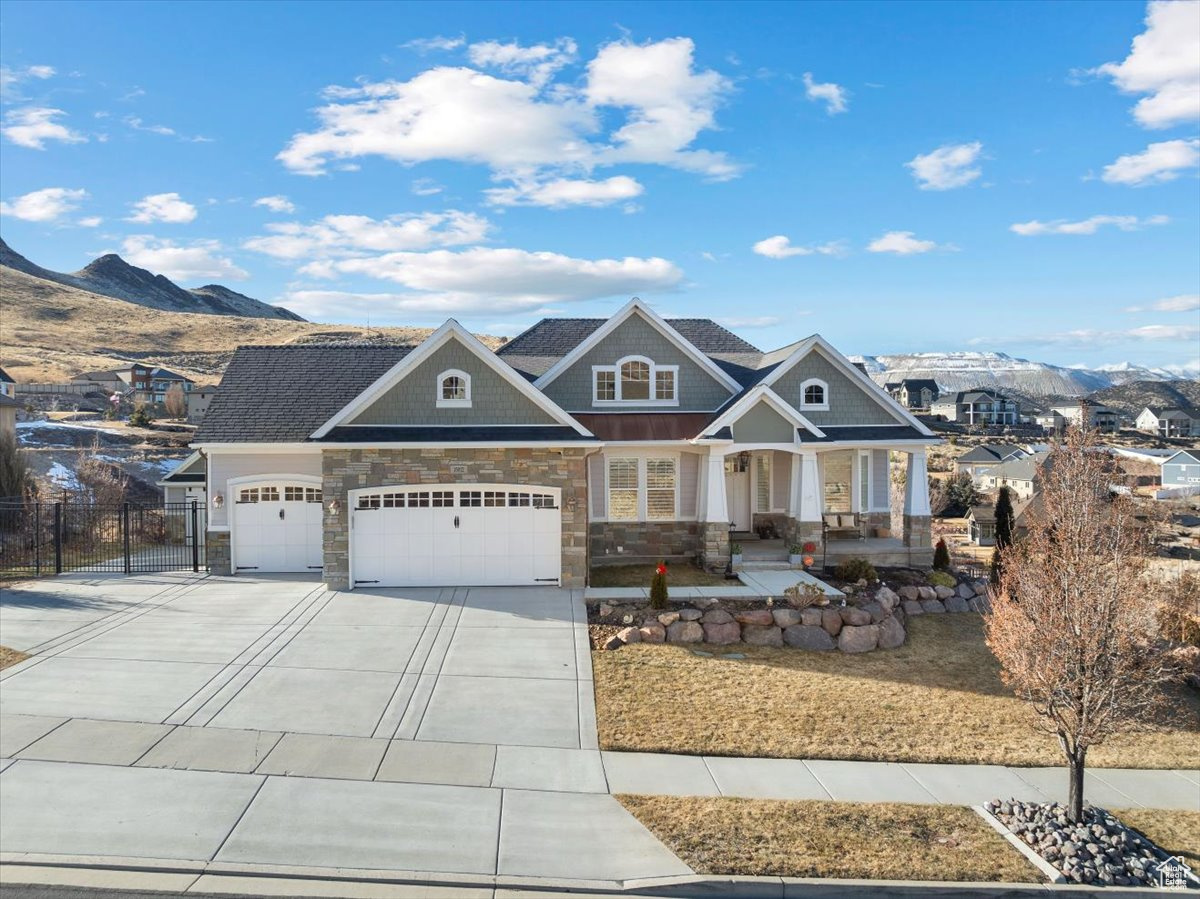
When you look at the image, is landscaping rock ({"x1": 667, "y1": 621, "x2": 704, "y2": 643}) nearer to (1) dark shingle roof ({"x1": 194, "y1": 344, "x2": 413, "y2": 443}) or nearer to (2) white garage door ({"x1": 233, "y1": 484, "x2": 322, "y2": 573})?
(2) white garage door ({"x1": 233, "y1": 484, "x2": 322, "y2": 573})

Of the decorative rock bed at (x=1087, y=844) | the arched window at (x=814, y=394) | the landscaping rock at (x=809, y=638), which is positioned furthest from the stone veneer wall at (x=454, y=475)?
the decorative rock bed at (x=1087, y=844)

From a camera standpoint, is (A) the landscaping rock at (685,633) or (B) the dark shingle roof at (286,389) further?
(B) the dark shingle roof at (286,389)

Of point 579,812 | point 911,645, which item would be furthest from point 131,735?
point 911,645

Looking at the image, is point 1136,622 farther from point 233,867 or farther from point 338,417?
point 338,417

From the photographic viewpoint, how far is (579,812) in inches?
346

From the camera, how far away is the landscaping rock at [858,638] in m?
15.4

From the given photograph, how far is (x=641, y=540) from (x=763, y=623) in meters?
5.74

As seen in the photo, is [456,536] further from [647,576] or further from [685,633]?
[685,633]

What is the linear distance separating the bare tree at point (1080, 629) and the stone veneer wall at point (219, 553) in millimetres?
16810

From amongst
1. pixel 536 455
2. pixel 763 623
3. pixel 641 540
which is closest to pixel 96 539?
pixel 536 455

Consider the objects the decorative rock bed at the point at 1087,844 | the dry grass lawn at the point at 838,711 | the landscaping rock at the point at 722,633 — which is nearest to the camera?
the decorative rock bed at the point at 1087,844

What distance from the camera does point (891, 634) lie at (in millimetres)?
15898

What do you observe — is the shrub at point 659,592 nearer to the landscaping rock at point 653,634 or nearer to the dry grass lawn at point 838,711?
the landscaping rock at point 653,634

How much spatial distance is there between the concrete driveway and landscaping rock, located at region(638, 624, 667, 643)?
116 cm
